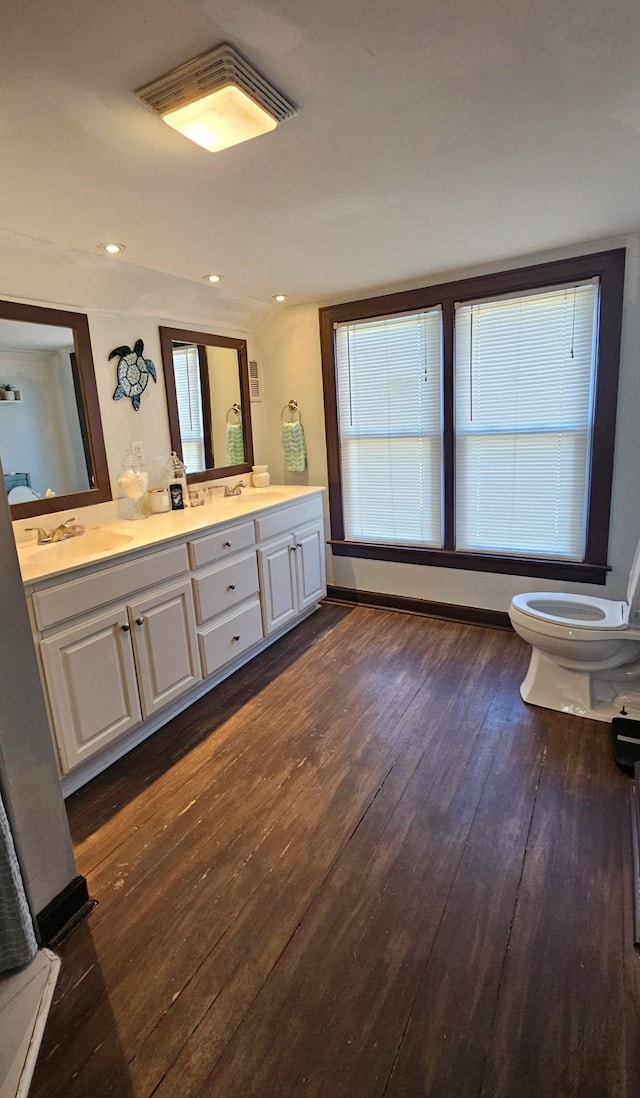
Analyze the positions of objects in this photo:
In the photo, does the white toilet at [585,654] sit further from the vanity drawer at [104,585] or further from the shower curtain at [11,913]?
A: the shower curtain at [11,913]

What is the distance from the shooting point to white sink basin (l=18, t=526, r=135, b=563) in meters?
2.31

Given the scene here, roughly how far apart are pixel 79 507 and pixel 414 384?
2.17 m

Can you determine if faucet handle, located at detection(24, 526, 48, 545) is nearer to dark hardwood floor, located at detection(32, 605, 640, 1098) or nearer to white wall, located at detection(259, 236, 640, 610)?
dark hardwood floor, located at detection(32, 605, 640, 1098)

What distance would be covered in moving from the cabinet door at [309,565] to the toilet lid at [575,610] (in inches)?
54.3

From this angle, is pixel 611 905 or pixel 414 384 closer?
pixel 611 905

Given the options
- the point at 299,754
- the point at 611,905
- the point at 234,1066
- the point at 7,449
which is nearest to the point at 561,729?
the point at 611,905

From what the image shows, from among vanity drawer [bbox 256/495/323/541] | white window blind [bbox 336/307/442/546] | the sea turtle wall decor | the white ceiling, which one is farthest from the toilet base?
the sea turtle wall decor

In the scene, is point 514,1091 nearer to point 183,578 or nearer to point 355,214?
point 183,578

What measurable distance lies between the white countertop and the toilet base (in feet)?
5.60

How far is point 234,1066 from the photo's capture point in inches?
45.4

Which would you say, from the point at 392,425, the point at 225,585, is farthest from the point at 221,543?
the point at 392,425

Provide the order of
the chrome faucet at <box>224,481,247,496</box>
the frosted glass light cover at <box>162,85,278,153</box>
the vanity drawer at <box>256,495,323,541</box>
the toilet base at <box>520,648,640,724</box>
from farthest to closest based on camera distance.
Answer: the chrome faucet at <box>224,481,247,496</box>, the vanity drawer at <box>256,495,323,541</box>, the toilet base at <box>520,648,640,724</box>, the frosted glass light cover at <box>162,85,278,153</box>

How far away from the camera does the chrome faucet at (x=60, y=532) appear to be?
2436 mm

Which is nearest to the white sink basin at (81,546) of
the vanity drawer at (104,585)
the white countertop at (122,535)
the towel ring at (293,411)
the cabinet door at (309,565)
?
the white countertop at (122,535)
